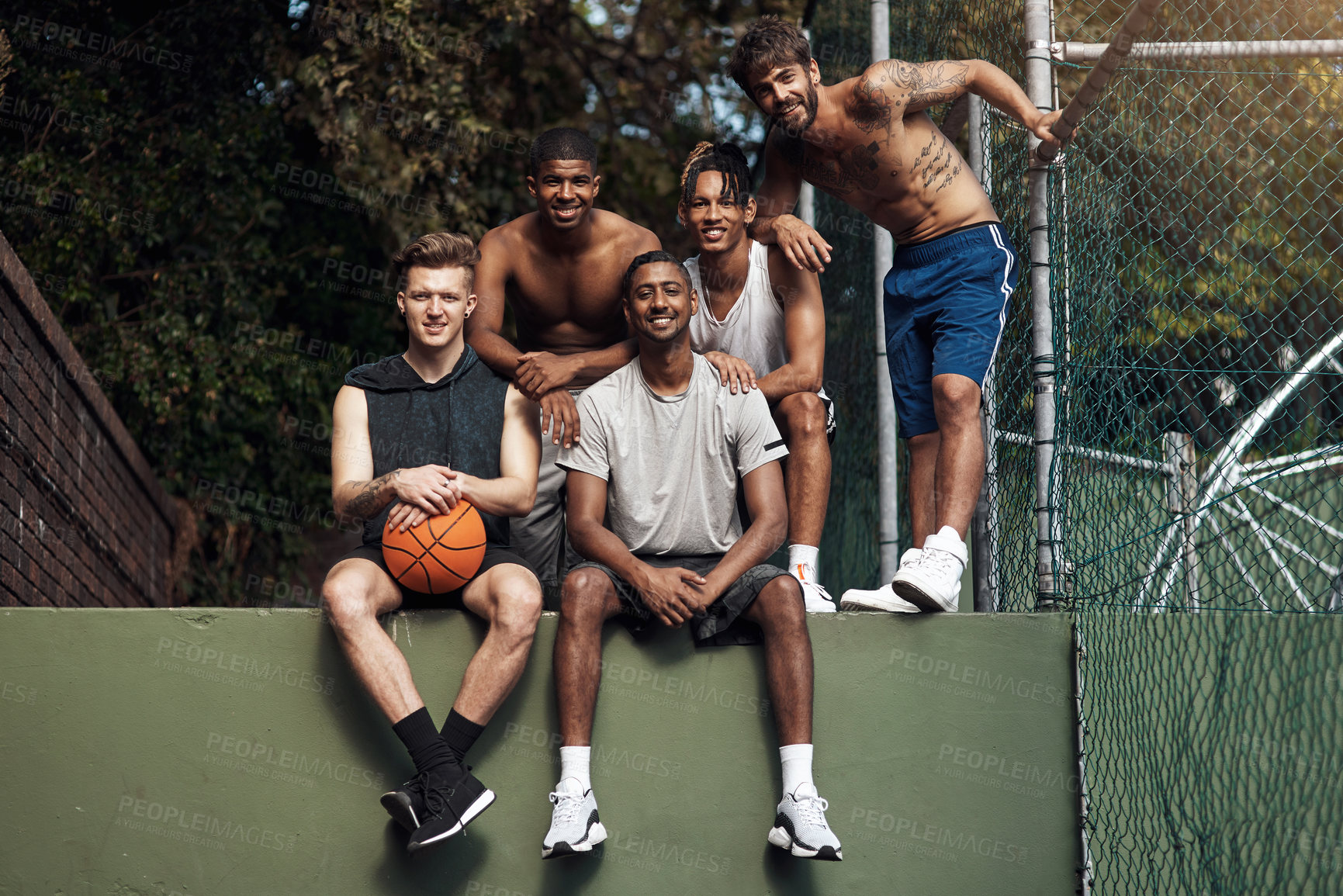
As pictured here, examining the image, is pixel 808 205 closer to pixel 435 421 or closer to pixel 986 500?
pixel 986 500

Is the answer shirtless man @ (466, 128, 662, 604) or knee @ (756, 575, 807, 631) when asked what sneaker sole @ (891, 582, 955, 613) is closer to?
knee @ (756, 575, 807, 631)

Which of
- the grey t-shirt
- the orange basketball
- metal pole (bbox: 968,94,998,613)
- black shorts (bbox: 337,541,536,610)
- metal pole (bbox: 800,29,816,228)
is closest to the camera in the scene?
the orange basketball

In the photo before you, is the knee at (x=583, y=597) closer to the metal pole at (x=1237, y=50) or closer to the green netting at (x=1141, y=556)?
the green netting at (x=1141, y=556)

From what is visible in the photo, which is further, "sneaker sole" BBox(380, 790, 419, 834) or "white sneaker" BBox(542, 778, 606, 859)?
"white sneaker" BBox(542, 778, 606, 859)

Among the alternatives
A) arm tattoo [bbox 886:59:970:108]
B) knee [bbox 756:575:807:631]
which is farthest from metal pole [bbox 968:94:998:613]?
knee [bbox 756:575:807:631]

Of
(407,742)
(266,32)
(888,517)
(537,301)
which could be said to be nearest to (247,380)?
(266,32)

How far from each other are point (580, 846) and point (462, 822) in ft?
1.15

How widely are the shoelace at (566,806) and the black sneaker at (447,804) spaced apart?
0.21 meters

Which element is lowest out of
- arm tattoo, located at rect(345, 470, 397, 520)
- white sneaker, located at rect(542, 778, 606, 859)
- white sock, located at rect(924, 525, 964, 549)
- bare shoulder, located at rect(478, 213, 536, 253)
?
white sneaker, located at rect(542, 778, 606, 859)

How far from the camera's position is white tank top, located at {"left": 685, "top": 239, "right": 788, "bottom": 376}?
172 inches

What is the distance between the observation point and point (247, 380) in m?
7.62

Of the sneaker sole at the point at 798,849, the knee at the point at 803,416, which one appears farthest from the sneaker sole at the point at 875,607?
the sneaker sole at the point at 798,849

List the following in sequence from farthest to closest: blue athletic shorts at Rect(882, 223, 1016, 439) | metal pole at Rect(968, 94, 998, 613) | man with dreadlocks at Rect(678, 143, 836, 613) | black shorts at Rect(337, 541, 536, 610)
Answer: metal pole at Rect(968, 94, 998, 613) < man with dreadlocks at Rect(678, 143, 836, 613) < blue athletic shorts at Rect(882, 223, 1016, 439) < black shorts at Rect(337, 541, 536, 610)

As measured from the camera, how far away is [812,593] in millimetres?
3836
